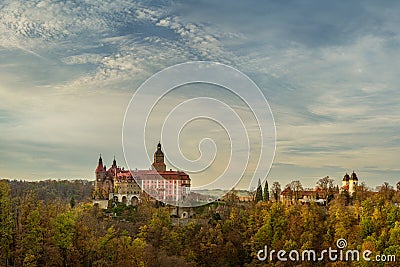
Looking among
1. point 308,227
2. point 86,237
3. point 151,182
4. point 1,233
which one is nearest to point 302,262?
point 308,227

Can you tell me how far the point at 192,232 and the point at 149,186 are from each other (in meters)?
12.5

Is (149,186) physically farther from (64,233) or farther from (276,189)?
(64,233)

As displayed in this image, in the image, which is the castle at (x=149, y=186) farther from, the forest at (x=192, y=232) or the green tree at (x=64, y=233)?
the green tree at (x=64, y=233)

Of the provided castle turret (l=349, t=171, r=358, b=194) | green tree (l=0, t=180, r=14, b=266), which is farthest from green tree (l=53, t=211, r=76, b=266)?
castle turret (l=349, t=171, r=358, b=194)

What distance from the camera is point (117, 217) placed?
33.5 m

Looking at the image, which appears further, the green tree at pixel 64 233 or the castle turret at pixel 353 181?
the castle turret at pixel 353 181

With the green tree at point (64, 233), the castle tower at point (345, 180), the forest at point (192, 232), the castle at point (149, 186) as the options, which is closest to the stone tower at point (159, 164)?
the castle at point (149, 186)

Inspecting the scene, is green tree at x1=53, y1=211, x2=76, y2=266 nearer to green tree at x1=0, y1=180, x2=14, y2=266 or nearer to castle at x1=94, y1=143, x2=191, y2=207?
green tree at x1=0, y1=180, x2=14, y2=266

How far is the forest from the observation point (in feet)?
69.0

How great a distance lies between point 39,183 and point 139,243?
33204 millimetres

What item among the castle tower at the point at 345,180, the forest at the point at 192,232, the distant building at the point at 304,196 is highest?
the castle tower at the point at 345,180

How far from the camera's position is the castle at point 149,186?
39.8 m

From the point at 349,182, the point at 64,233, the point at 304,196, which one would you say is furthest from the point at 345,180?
the point at 64,233

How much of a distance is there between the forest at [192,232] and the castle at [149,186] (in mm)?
3367
